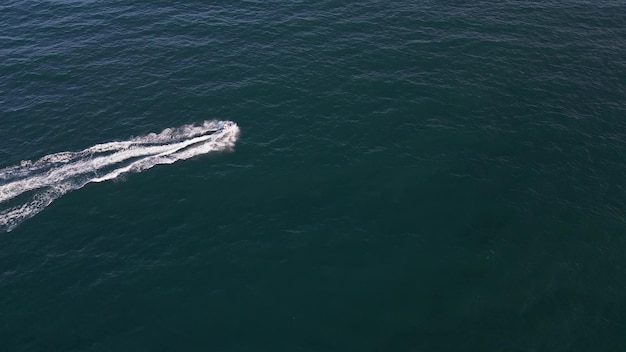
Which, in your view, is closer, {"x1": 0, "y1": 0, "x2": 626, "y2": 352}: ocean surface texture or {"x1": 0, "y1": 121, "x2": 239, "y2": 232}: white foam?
{"x1": 0, "y1": 0, "x2": 626, "y2": 352}: ocean surface texture

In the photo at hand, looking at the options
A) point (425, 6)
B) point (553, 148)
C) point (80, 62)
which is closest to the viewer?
point (553, 148)

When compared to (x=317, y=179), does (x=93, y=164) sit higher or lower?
higher

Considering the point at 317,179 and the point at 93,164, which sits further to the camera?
the point at 93,164

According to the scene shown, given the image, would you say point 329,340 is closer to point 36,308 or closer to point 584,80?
point 36,308

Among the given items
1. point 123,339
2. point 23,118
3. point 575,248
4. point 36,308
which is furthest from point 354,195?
point 23,118
